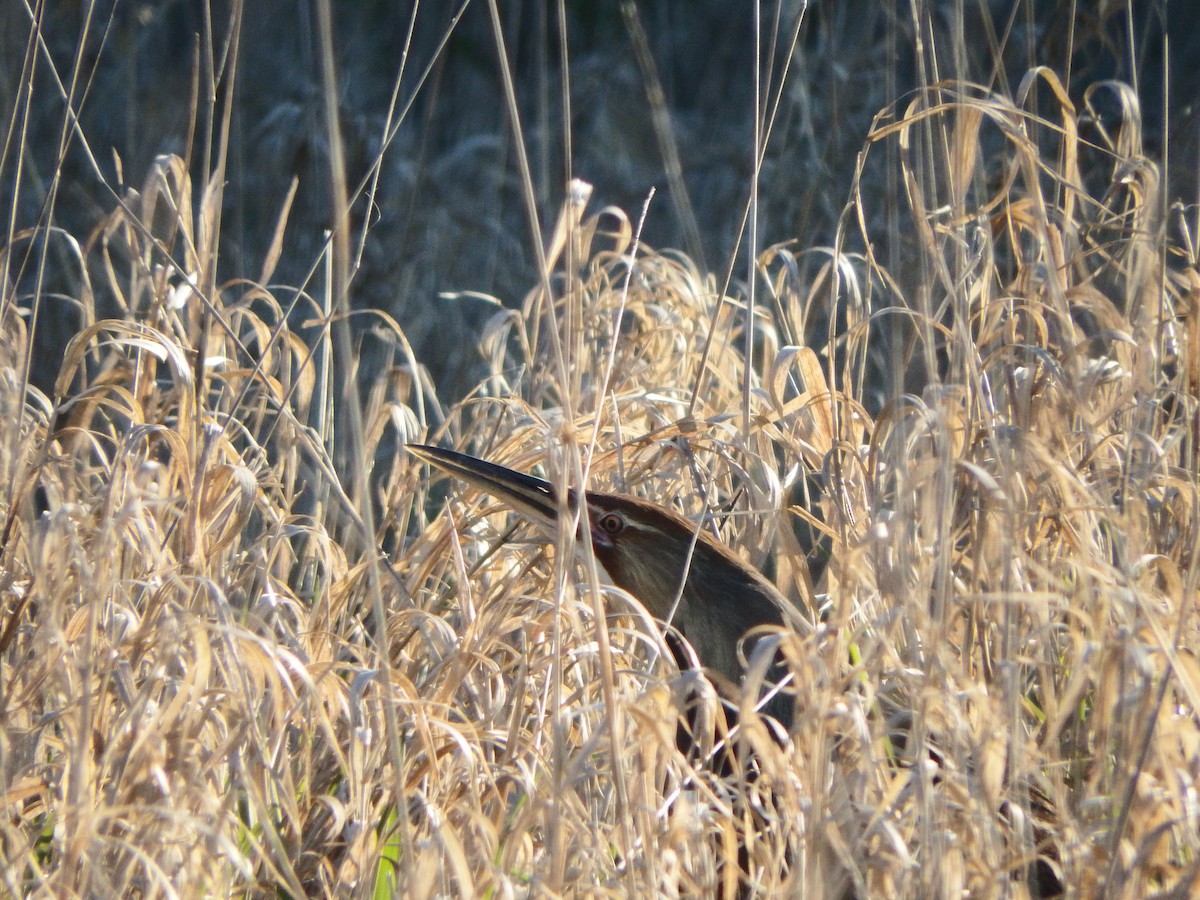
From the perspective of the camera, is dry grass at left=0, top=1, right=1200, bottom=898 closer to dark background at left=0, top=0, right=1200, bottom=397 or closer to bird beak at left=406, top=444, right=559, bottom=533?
bird beak at left=406, top=444, right=559, bottom=533

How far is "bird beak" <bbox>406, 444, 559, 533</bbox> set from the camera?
2.00 metres

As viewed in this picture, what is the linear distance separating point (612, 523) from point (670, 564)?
0.32ft

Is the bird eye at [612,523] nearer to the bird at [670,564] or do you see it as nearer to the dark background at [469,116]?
the bird at [670,564]

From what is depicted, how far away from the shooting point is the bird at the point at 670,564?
1.93 meters

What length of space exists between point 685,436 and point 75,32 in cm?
403

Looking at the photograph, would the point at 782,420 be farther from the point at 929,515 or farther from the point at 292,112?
the point at 292,112

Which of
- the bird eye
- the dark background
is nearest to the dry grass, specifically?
the bird eye

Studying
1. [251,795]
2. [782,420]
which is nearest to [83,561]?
[251,795]

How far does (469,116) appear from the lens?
547 centimetres

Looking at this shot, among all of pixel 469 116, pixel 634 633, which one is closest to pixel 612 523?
pixel 634 633

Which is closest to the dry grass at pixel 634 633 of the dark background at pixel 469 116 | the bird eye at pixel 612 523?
the bird eye at pixel 612 523

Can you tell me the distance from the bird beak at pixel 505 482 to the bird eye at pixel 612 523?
3.5 inches

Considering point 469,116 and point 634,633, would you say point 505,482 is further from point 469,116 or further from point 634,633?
point 469,116

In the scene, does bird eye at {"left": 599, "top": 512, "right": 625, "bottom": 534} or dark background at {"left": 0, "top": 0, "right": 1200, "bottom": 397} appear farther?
dark background at {"left": 0, "top": 0, "right": 1200, "bottom": 397}
